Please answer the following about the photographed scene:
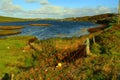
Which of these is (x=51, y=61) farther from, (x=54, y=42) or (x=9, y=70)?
(x=54, y=42)

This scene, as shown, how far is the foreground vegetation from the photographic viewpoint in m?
18.1

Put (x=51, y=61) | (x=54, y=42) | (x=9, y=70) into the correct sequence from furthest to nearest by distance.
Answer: (x=54, y=42) → (x=51, y=61) → (x=9, y=70)

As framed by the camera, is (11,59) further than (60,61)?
Yes

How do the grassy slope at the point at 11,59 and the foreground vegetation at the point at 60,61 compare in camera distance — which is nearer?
the foreground vegetation at the point at 60,61

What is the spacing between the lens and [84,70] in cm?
1886

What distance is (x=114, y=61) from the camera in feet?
68.2

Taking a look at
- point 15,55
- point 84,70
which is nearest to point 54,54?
point 15,55

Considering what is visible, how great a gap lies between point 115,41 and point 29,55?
8979mm

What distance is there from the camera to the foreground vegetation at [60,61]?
18.1 m

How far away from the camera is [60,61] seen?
26.5 m

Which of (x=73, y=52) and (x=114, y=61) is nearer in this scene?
(x=114, y=61)

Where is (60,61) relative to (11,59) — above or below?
below

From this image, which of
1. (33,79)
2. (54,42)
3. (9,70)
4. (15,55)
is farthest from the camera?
(54,42)

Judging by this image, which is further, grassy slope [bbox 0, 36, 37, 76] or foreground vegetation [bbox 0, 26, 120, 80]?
grassy slope [bbox 0, 36, 37, 76]
